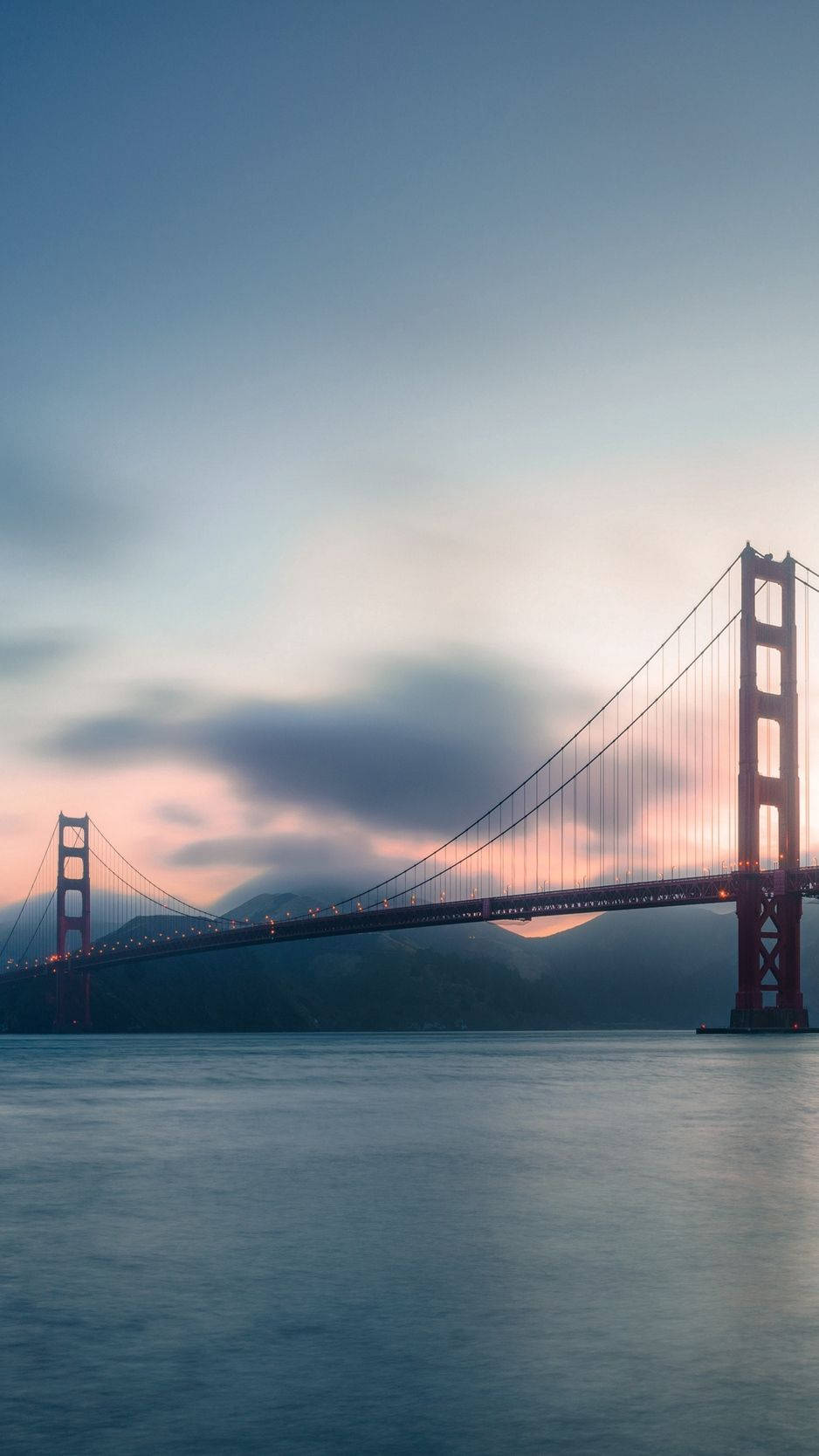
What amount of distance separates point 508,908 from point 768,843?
14.6 metres

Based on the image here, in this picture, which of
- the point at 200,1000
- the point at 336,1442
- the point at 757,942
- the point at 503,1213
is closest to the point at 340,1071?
the point at 757,942

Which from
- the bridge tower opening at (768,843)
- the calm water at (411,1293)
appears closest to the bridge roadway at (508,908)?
the bridge tower opening at (768,843)

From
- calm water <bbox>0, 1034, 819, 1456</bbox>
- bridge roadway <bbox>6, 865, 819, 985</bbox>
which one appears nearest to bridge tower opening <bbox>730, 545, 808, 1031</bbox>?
bridge roadway <bbox>6, 865, 819, 985</bbox>

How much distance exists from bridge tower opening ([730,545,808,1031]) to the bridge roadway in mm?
790

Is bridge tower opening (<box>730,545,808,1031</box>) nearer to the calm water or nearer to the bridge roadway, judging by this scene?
the bridge roadway

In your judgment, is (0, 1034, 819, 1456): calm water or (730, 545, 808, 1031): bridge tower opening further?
(730, 545, 808, 1031): bridge tower opening

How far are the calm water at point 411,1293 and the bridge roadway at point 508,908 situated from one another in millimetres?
47196

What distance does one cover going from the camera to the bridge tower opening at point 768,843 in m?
65.4

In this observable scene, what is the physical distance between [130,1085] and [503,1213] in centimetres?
2642

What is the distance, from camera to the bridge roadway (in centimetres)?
6581

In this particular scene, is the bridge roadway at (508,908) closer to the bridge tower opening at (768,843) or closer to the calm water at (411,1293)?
the bridge tower opening at (768,843)

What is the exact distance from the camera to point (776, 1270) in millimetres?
8617

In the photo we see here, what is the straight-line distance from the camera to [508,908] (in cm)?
7506

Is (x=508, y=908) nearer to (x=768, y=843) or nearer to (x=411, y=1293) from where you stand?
(x=768, y=843)
